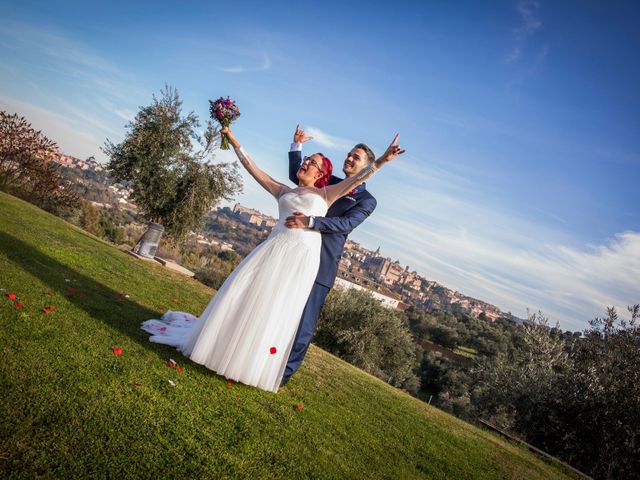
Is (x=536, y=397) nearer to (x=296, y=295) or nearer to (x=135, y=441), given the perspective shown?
(x=296, y=295)

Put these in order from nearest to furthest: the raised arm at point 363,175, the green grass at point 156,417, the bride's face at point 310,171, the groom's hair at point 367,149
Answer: the green grass at point 156,417, the raised arm at point 363,175, the bride's face at point 310,171, the groom's hair at point 367,149

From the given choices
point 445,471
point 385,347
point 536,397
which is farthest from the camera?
point 385,347

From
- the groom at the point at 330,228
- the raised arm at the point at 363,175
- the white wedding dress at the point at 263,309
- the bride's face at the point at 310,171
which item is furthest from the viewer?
the bride's face at the point at 310,171

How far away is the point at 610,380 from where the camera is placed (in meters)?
9.94

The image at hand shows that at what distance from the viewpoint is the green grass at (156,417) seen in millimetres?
2266

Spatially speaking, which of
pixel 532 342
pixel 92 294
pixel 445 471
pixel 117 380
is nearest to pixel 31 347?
pixel 117 380

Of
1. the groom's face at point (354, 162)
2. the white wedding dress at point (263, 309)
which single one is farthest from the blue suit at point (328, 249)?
the groom's face at point (354, 162)

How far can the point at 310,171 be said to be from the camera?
200 inches

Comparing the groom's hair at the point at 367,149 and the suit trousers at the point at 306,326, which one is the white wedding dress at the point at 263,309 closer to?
the suit trousers at the point at 306,326

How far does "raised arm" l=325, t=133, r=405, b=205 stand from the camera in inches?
171

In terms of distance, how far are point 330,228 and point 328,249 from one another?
1.24 ft

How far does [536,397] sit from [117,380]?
11.8 m

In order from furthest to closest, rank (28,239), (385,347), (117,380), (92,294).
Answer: (385,347)
(28,239)
(92,294)
(117,380)

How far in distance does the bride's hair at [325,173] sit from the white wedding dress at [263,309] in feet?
0.94
